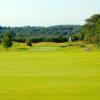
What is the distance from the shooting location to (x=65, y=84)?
55.2 ft

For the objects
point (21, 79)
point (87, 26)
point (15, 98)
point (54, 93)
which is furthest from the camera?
point (87, 26)

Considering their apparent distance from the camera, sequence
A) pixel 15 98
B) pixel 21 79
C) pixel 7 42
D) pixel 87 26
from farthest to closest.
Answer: pixel 87 26 < pixel 7 42 < pixel 21 79 < pixel 15 98

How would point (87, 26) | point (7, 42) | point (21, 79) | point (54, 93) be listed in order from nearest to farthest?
point (54, 93) → point (21, 79) → point (7, 42) → point (87, 26)

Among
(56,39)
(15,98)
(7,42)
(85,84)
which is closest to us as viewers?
(15,98)

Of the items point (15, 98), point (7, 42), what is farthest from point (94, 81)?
point (7, 42)

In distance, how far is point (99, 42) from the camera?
83.2 m

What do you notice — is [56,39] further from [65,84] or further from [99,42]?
[65,84]

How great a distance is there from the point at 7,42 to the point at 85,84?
66026 millimetres

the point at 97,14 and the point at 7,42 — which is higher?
the point at 97,14

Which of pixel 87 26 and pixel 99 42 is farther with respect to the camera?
pixel 87 26

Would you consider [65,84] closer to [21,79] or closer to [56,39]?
[21,79]

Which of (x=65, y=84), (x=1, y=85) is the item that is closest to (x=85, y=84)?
(x=65, y=84)

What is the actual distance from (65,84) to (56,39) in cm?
10594

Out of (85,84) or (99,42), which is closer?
(85,84)
